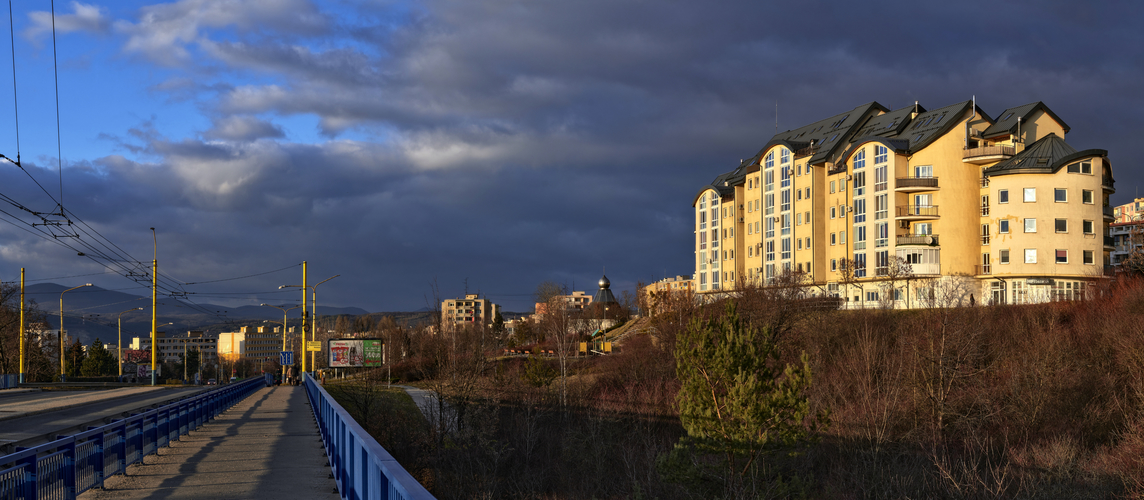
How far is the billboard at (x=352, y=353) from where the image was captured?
66.4 metres

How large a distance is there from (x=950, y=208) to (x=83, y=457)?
250ft

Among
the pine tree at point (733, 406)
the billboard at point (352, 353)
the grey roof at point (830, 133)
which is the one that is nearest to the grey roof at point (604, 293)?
the grey roof at point (830, 133)

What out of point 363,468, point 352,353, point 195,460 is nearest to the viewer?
point 363,468

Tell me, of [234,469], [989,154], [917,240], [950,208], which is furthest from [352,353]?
[989,154]

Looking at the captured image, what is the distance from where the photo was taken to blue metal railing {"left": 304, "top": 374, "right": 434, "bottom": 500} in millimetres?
5462

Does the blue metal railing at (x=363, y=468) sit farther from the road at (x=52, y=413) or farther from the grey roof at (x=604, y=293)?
the grey roof at (x=604, y=293)

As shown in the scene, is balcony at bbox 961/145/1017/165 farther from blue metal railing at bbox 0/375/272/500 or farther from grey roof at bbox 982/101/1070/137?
blue metal railing at bbox 0/375/272/500

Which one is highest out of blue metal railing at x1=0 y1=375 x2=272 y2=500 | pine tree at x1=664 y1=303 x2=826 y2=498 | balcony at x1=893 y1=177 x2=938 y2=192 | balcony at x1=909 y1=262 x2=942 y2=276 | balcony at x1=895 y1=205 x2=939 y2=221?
balcony at x1=893 y1=177 x2=938 y2=192

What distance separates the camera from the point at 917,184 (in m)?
73.9

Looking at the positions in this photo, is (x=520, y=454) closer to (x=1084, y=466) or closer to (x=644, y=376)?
(x=644, y=376)

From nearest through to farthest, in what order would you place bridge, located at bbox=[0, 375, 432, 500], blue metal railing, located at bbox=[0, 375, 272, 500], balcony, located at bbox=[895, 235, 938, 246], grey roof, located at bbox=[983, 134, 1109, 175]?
bridge, located at bbox=[0, 375, 432, 500] → blue metal railing, located at bbox=[0, 375, 272, 500] → grey roof, located at bbox=[983, 134, 1109, 175] → balcony, located at bbox=[895, 235, 938, 246]

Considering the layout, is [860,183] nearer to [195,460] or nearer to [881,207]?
[881,207]

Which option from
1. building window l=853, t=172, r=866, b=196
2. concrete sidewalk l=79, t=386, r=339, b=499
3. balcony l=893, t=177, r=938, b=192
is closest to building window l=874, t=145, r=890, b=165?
building window l=853, t=172, r=866, b=196

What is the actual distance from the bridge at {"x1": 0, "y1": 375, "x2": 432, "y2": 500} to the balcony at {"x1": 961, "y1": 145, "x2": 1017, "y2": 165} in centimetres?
6905
